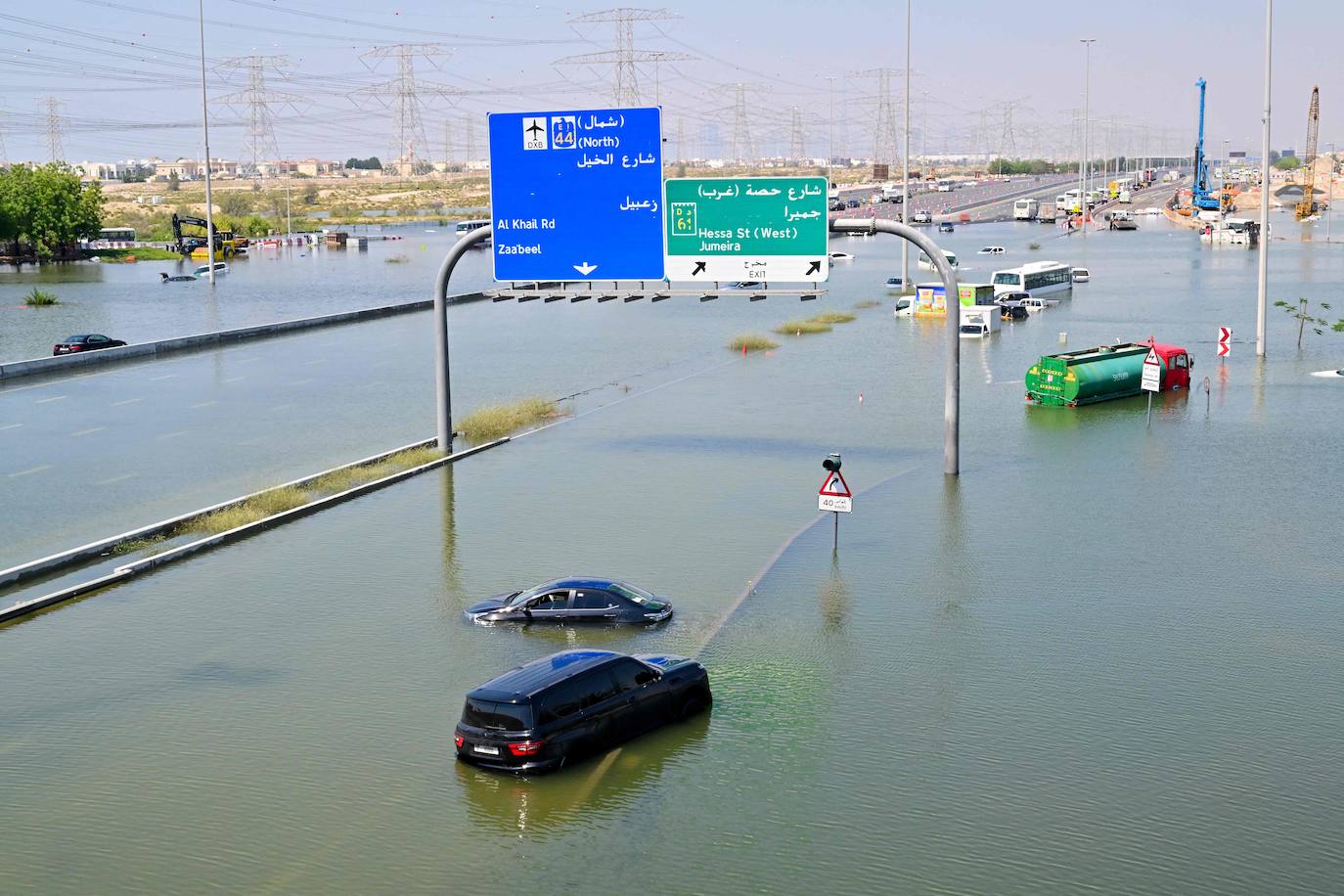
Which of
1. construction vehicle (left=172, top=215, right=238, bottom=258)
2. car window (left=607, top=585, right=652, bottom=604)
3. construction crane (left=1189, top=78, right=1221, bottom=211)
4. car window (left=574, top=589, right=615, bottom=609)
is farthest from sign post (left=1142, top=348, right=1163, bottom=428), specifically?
construction crane (left=1189, top=78, right=1221, bottom=211)

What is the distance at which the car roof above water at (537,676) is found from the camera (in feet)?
52.4

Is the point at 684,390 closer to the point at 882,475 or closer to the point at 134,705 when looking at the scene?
the point at 882,475

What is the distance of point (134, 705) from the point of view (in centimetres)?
1844

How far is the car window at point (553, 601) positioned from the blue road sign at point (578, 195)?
12.7 m

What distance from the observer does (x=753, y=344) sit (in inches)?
2422

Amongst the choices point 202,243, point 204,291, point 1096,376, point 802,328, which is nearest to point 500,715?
point 1096,376

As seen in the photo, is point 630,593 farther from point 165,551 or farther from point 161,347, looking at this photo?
point 161,347

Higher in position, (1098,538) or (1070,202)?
(1070,202)

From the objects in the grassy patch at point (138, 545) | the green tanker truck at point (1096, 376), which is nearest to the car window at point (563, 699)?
the grassy patch at point (138, 545)

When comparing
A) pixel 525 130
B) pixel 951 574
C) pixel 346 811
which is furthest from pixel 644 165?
pixel 346 811

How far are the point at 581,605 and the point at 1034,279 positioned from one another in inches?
2477

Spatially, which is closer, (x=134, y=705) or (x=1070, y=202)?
(x=134, y=705)

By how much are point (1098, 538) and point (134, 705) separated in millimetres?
17574

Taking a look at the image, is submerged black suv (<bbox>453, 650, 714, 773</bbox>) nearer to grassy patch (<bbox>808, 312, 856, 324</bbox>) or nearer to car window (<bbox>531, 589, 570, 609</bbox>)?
car window (<bbox>531, 589, 570, 609</bbox>)
